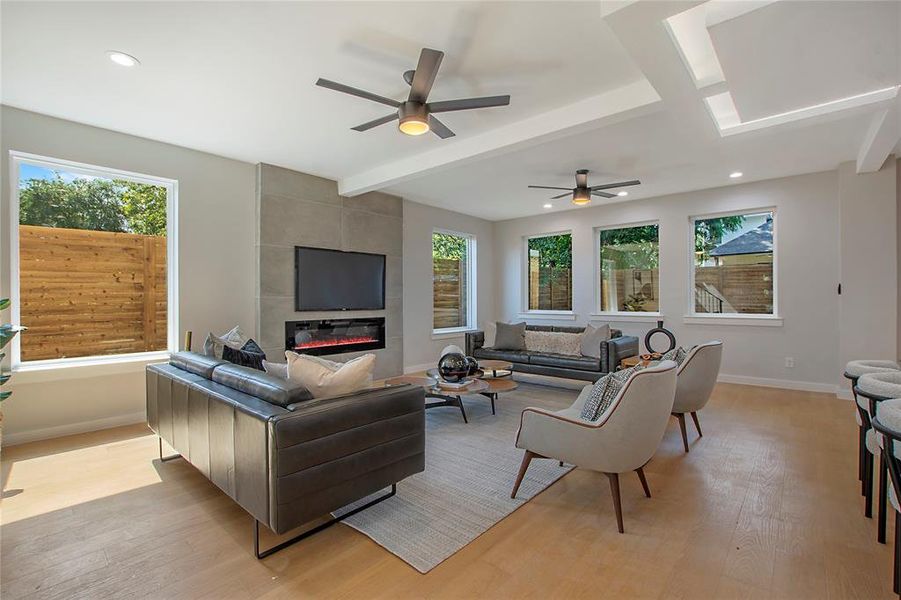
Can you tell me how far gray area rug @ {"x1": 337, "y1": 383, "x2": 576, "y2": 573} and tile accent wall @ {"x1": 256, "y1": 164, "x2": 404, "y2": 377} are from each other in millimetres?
2295

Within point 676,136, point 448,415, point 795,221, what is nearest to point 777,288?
point 795,221

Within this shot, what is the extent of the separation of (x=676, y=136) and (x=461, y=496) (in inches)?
147

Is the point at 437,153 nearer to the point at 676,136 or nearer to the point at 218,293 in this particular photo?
the point at 676,136

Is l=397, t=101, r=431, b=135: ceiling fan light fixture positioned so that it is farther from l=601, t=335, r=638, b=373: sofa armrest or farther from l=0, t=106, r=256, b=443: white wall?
l=601, t=335, r=638, b=373: sofa armrest

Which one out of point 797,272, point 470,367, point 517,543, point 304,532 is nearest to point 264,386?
point 304,532

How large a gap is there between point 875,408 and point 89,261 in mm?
5829

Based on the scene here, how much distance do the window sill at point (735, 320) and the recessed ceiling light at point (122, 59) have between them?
6.74m

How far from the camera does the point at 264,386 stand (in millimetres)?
2033

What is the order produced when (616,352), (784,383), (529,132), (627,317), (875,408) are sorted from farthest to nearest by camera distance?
(627,317) → (784,383) → (616,352) → (529,132) → (875,408)

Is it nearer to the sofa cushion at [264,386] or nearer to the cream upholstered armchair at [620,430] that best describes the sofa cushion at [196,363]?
the sofa cushion at [264,386]

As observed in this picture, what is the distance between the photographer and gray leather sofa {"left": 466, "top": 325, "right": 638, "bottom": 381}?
15.8 feet

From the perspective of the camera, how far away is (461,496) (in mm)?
2492

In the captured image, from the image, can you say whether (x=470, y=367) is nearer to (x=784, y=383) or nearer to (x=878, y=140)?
(x=878, y=140)

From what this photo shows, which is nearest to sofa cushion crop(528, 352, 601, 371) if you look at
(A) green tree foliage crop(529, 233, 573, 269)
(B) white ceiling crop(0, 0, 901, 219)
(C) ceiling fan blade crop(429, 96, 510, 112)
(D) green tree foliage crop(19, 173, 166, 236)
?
(B) white ceiling crop(0, 0, 901, 219)
